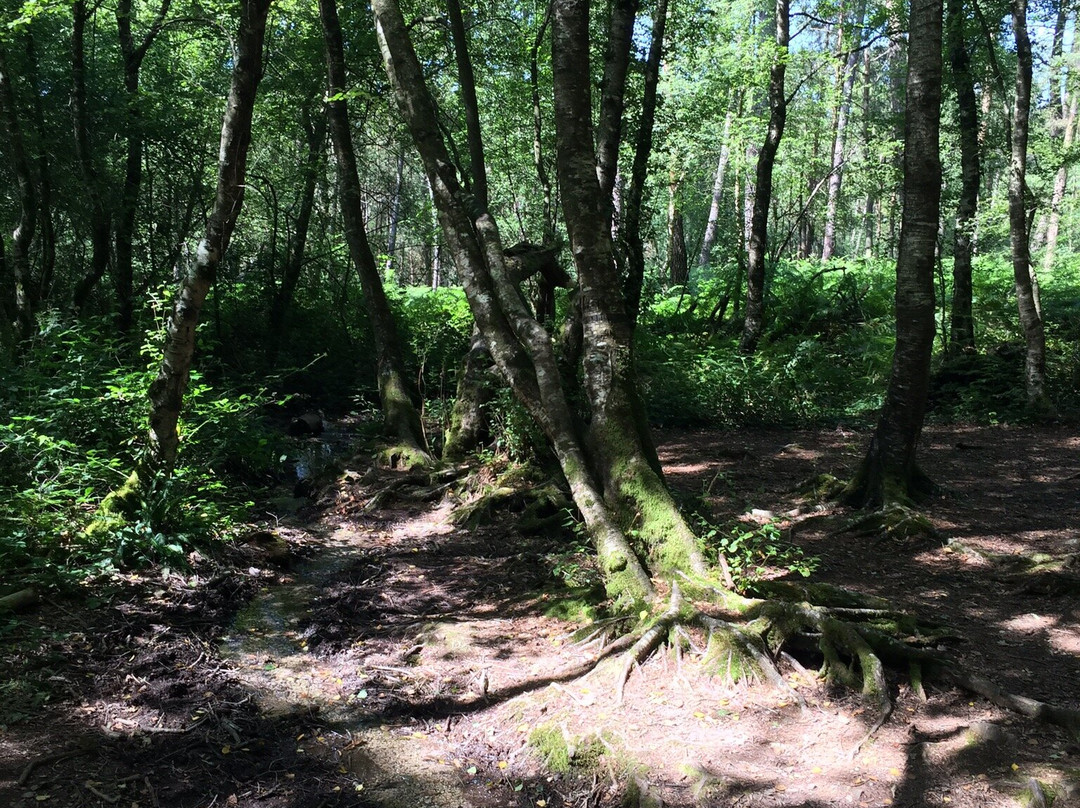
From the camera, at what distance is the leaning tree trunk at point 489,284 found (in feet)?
19.9

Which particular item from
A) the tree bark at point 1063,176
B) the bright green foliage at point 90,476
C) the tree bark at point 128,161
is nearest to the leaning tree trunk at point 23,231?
the tree bark at point 128,161

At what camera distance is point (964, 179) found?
46.3 feet

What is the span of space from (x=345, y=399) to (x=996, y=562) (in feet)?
42.4

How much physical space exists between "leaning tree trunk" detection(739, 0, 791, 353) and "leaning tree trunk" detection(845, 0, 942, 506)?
8364mm

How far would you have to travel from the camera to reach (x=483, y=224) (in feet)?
22.5

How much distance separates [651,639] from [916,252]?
492cm

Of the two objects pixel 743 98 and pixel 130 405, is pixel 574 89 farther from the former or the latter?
pixel 743 98

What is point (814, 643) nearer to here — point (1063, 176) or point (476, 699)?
point (476, 699)

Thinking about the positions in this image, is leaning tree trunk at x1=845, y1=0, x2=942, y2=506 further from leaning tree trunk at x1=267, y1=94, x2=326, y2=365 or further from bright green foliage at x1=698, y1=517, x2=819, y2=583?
leaning tree trunk at x1=267, y1=94, x2=326, y2=365

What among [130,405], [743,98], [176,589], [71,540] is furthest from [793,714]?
[743,98]

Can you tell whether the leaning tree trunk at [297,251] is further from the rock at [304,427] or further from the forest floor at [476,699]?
the forest floor at [476,699]

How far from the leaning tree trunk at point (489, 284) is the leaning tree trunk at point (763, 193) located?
33.4 feet

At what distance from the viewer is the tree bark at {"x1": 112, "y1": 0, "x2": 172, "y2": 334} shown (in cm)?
1343

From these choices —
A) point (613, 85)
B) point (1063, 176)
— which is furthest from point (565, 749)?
point (1063, 176)
